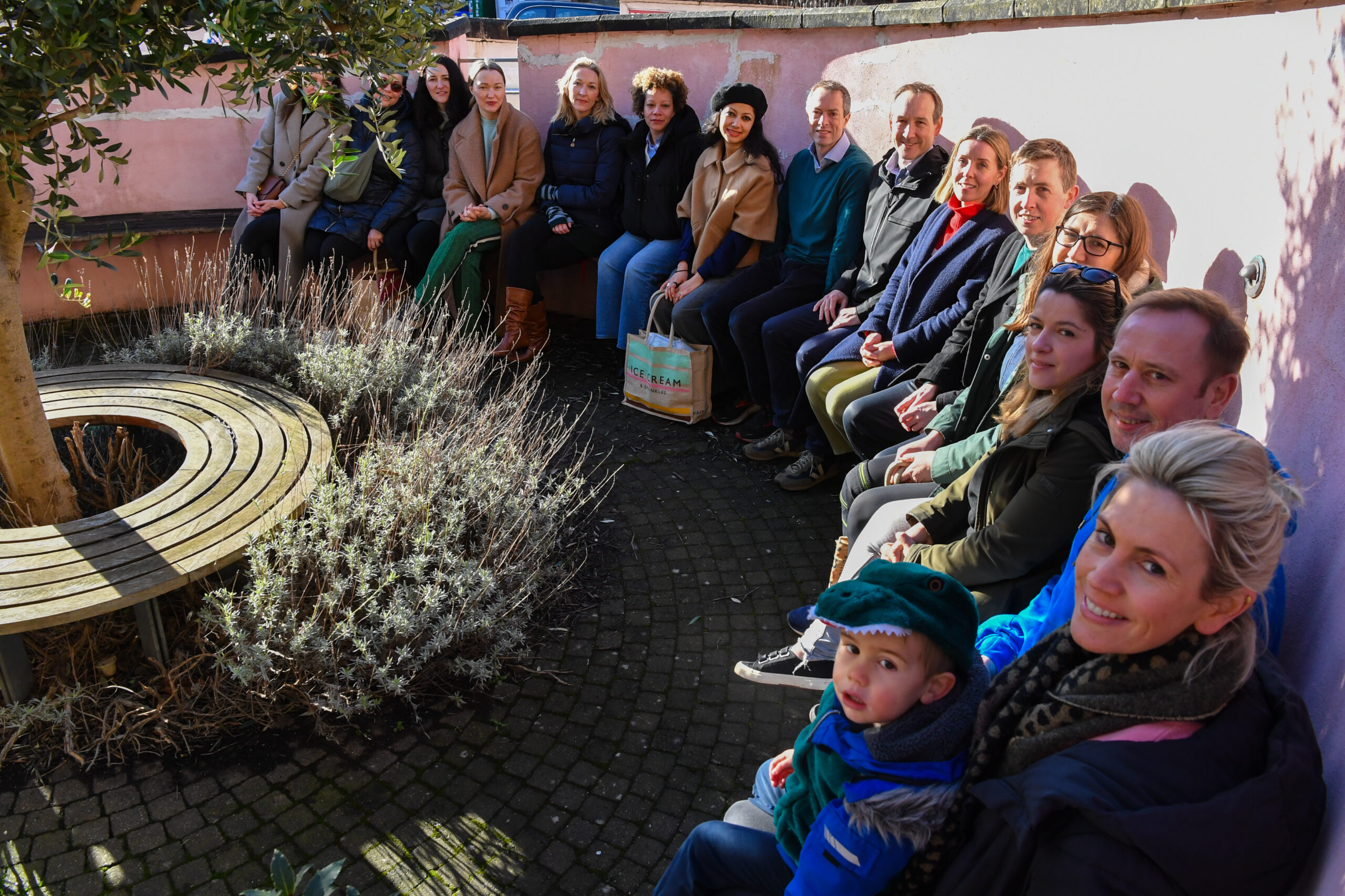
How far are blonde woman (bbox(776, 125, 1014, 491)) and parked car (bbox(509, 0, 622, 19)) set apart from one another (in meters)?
8.54

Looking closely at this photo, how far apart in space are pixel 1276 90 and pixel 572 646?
10.5 ft

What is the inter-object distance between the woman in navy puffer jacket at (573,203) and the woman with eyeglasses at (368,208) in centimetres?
109

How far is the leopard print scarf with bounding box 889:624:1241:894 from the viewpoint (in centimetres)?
159

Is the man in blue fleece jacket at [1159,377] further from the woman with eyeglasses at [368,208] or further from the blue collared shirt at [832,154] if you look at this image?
the woman with eyeglasses at [368,208]

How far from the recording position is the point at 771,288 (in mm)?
5684

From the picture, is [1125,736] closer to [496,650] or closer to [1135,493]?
[1135,493]

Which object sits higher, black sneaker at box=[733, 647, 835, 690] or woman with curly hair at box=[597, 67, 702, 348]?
woman with curly hair at box=[597, 67, 702, 348]

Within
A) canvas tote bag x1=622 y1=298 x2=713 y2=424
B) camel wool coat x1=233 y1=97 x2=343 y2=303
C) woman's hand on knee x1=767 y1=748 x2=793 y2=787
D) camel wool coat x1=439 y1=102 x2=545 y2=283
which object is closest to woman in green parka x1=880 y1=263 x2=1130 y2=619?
woman's hand on knee x1=767 y1=748 x2=793 y2=787

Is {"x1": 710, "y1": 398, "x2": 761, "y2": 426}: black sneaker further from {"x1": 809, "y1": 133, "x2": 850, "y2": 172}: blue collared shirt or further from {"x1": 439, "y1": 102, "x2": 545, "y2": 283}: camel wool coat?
{"x1": 439, "y1": 102, "x2": 545, "y2": 283}: camel wool coat

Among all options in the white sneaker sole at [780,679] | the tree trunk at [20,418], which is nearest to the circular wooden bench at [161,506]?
the tree trunk at [20,418]

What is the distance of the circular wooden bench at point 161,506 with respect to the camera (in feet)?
9.96

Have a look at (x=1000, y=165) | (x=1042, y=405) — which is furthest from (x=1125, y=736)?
(x=1000, y=165)

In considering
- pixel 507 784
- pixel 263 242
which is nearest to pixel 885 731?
pixel 507 784

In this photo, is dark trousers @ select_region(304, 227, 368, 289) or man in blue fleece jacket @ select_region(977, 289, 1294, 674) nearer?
man in blue fleece jacket @ select_region(977, 289, 1294, 674)
